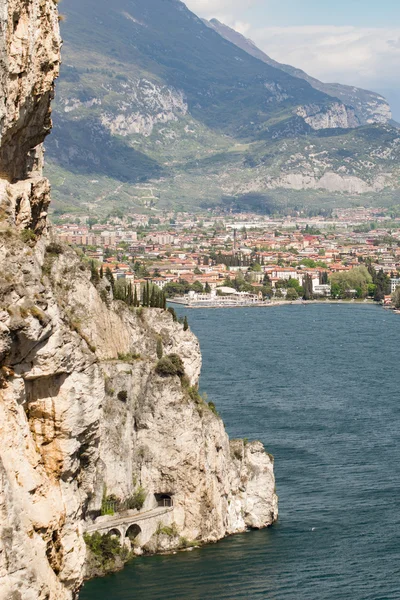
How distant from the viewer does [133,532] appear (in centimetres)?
2436

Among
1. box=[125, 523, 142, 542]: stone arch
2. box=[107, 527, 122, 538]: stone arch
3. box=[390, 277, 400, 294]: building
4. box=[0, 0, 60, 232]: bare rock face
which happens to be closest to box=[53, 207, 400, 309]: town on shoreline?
box=[390, 277, 400, 294]: building

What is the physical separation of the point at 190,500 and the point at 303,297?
263ft

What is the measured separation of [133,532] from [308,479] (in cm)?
829

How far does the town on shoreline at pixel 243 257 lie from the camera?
104m

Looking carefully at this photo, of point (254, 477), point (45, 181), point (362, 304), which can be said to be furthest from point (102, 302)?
point (362, 304)

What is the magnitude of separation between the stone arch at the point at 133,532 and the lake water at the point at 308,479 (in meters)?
Result: 0.46

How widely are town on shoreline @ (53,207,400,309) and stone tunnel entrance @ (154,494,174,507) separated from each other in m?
38.6

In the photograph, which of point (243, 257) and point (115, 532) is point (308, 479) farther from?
point (243, 257)

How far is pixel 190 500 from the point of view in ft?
83.3

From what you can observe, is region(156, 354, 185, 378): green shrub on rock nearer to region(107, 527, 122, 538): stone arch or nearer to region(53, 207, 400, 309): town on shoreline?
region(107, 527, 122, 538): stone arch

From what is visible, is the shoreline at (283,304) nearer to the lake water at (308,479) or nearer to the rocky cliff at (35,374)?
the lake water at (308,479)

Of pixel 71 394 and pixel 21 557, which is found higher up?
pixel 71 394

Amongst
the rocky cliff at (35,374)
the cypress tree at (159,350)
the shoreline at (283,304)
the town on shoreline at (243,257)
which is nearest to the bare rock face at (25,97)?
the rocky cliff at (35,374)

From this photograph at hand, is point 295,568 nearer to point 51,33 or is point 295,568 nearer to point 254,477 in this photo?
point 254,477
